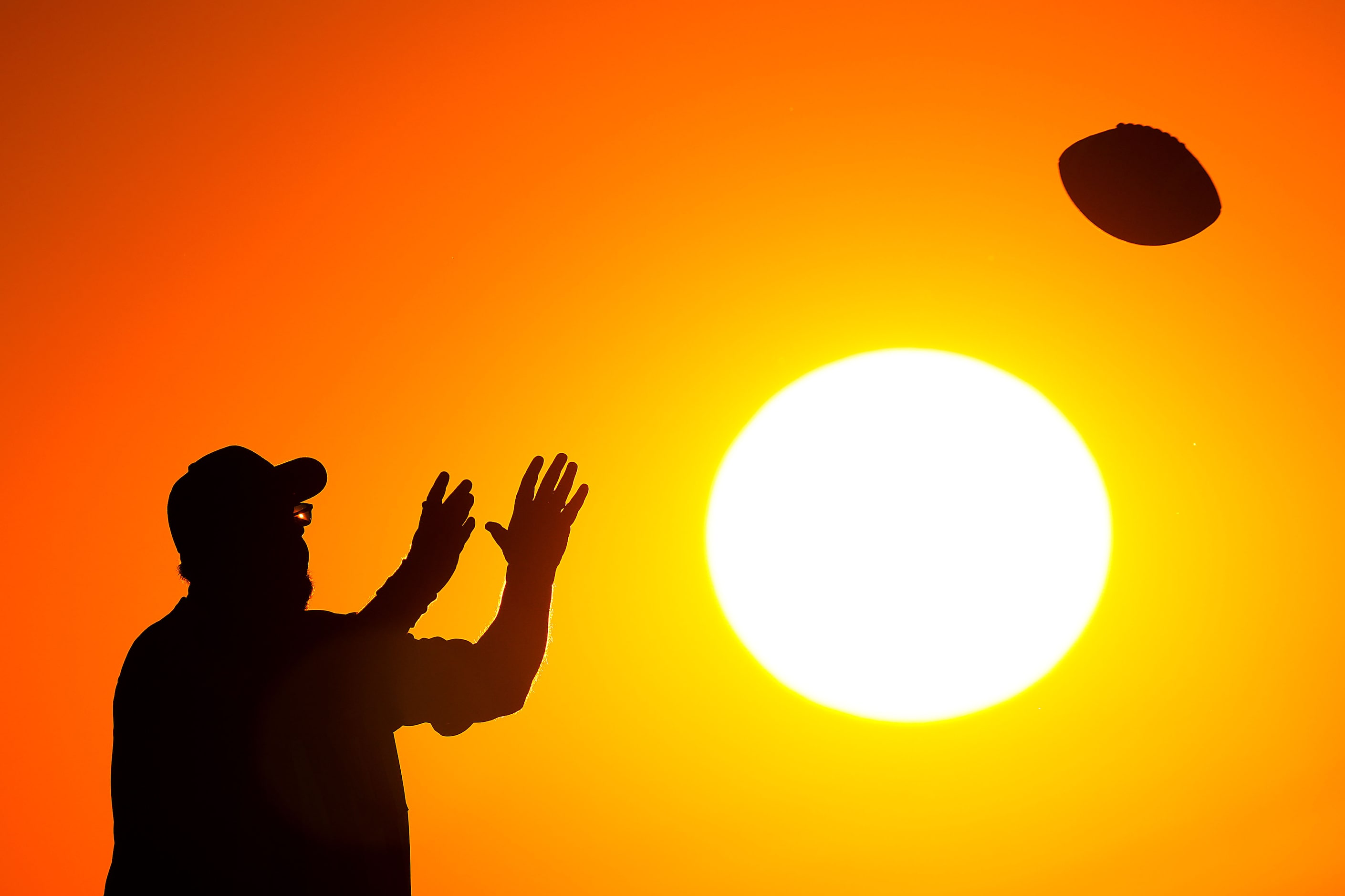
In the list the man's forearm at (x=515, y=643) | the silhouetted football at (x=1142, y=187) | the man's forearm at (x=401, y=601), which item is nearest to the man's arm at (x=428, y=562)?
the man's forearm at (x=401, y=601)

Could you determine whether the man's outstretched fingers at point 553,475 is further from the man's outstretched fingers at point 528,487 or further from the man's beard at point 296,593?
the man's beard at point 296,593

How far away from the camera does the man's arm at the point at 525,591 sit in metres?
2.49

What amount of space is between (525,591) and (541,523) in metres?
0.22

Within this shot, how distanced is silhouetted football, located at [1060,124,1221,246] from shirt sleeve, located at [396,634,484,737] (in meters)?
5.06

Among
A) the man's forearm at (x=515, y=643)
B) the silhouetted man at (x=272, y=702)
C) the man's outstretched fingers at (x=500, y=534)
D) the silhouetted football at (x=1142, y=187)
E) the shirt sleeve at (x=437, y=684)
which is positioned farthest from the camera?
the silhouetted football at (x=1142, y=187)

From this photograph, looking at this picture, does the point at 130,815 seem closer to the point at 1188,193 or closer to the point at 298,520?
the point at 298,520

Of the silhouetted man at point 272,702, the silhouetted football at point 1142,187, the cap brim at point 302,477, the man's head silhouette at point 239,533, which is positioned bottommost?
the silhouetted man at point 272,702

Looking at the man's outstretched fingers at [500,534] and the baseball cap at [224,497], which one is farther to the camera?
the man's outstretched fingers at [500,534]

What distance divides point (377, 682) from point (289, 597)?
0.32 metres

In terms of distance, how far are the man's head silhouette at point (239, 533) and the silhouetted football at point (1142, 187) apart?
17.2 feet

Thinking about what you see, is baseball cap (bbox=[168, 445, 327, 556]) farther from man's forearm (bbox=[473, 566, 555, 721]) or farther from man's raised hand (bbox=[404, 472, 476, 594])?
man's forearm (bbox=[473, 566, 555, 721])

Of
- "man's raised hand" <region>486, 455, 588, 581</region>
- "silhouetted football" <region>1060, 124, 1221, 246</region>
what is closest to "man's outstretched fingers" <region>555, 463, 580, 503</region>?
"man's raised hand" <region>486, 455, 588, 581</region>

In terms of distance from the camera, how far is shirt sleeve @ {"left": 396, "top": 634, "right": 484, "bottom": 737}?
2361mm

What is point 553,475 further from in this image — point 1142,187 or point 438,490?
point 1142,187
